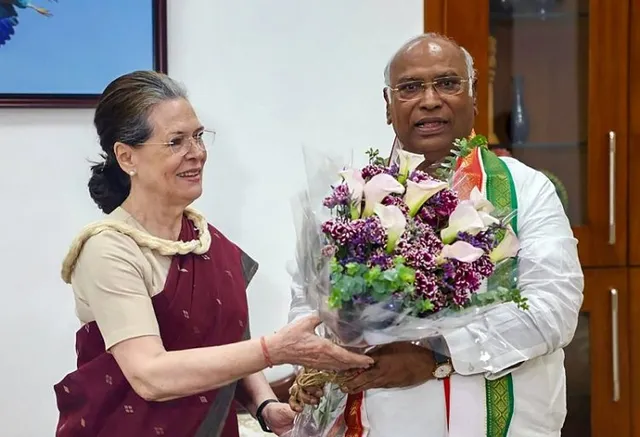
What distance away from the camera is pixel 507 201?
1353 mm

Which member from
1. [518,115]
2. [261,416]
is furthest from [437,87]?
[518,115]

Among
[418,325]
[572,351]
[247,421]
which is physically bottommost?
[247,421]

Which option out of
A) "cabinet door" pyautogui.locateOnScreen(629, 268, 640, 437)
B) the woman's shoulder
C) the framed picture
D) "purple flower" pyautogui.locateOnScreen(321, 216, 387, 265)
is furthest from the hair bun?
"cabinet door" pyautogui.locateOnScreen(629, 268, 640, 437)

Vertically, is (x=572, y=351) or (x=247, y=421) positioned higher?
(x=572, y=351)

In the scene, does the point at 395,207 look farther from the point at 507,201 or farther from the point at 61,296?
the point at 61,296

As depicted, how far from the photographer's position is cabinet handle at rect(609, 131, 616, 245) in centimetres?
224

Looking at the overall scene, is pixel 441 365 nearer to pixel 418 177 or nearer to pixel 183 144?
pixel 418 177

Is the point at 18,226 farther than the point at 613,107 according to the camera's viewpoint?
No

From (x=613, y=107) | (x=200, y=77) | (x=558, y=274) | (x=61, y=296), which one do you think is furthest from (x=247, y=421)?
(x=613, y=107)

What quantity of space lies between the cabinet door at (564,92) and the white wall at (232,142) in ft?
0.79

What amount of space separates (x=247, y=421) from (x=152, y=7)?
122cm

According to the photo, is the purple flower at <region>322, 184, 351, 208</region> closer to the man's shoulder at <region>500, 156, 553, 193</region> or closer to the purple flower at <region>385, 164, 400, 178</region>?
the purple flower at <region>385, 164, 400, 178</region>

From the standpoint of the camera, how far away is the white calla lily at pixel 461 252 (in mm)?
1046

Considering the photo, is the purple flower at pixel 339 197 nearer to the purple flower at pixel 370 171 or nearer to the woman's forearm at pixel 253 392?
the purple flower at pixel 370 171
